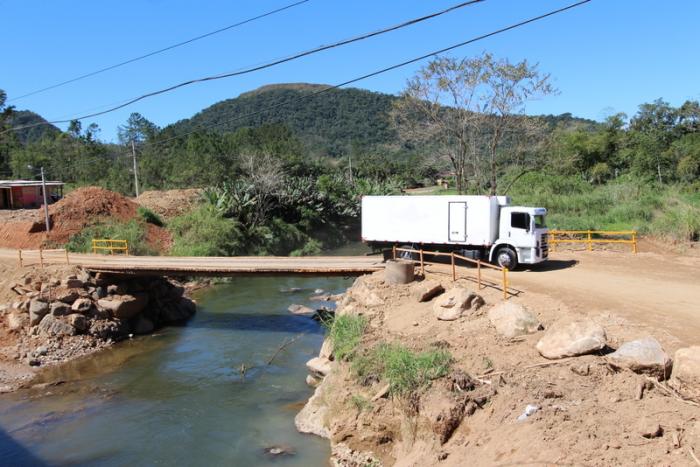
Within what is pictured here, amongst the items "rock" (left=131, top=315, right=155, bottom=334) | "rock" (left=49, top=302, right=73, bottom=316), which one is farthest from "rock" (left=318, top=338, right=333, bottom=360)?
"rock" (left=49, top=302, right=73, bottom=316)

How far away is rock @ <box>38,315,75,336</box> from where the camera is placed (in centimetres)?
2317

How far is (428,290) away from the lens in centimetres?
1675

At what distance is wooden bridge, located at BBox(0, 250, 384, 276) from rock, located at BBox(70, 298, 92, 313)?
1.98 m

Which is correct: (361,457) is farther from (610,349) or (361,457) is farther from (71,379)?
(71,379)

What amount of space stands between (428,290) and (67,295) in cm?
1634

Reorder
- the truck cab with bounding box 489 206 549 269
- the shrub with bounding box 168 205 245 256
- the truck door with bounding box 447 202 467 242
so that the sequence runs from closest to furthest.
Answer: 1. the truck cab with bounding box 489 206 549 269
2. the truck door with bounding box 447 202 467 242
3. the shrub with bounding box 168 205 245 256

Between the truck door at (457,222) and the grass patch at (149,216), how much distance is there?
2909 centimetres

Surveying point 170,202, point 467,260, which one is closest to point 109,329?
point 467,260

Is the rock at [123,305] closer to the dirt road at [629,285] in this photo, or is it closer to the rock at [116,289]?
the rock at [116,289]

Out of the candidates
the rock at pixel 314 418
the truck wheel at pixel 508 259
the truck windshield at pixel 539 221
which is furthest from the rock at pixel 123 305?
the truck windshield at pixel 539 221

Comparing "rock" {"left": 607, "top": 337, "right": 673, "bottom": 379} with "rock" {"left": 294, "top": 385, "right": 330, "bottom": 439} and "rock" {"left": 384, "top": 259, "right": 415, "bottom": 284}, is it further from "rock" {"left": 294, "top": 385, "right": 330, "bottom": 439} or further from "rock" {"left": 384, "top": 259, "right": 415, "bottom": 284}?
"rock" {"left": 384, "top": 259, "right": 415, "bottom": 284}

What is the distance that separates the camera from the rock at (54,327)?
76.0 feet

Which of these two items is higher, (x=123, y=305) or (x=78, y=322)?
Result: (x=123, y=305)

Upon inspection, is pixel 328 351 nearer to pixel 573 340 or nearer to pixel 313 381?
pixel 313 381
